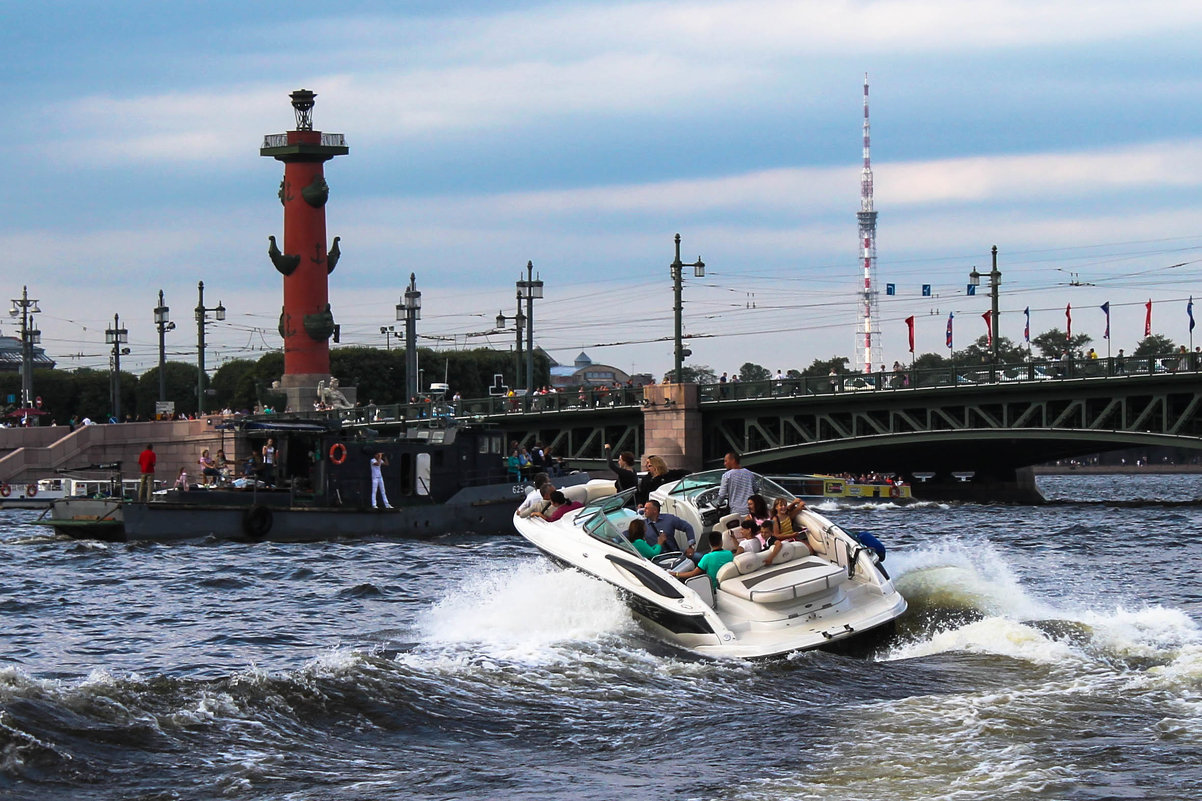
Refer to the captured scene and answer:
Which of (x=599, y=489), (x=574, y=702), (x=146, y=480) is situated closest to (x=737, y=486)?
(x=599, y=489)

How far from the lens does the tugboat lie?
35156 mm

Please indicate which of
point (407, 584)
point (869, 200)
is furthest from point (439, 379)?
point (407, 584)

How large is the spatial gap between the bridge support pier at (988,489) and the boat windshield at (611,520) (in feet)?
154

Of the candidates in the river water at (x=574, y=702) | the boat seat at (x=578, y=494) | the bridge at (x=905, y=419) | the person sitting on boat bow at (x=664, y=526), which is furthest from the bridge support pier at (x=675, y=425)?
the person sitting on boat bow at (x=664, y=526)

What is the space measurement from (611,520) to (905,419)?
3674 cm

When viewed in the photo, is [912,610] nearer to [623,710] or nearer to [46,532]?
[623,710]

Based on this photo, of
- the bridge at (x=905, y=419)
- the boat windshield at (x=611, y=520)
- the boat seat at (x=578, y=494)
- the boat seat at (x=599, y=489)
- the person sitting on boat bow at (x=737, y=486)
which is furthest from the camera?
the bridge at (x=905, y=419)

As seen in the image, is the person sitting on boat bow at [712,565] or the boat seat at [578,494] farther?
the boat seat at [578,494]

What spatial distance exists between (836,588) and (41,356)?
17214 centimetres

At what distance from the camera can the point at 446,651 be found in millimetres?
15758

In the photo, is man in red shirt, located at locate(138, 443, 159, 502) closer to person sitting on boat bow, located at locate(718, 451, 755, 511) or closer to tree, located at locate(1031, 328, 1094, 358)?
person sitting on boat bow, located at locate(718, 451, 755, 511)

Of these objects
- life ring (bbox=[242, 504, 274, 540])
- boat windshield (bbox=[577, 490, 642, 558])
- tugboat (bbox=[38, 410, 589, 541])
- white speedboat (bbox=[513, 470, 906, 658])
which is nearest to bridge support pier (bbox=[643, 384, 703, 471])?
tugboat (bbox=[38, 410, 589, 541])

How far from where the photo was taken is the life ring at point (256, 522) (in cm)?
3544

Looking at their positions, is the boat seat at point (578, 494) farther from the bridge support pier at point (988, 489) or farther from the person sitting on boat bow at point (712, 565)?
the bridge support pier at point (988, 489)
